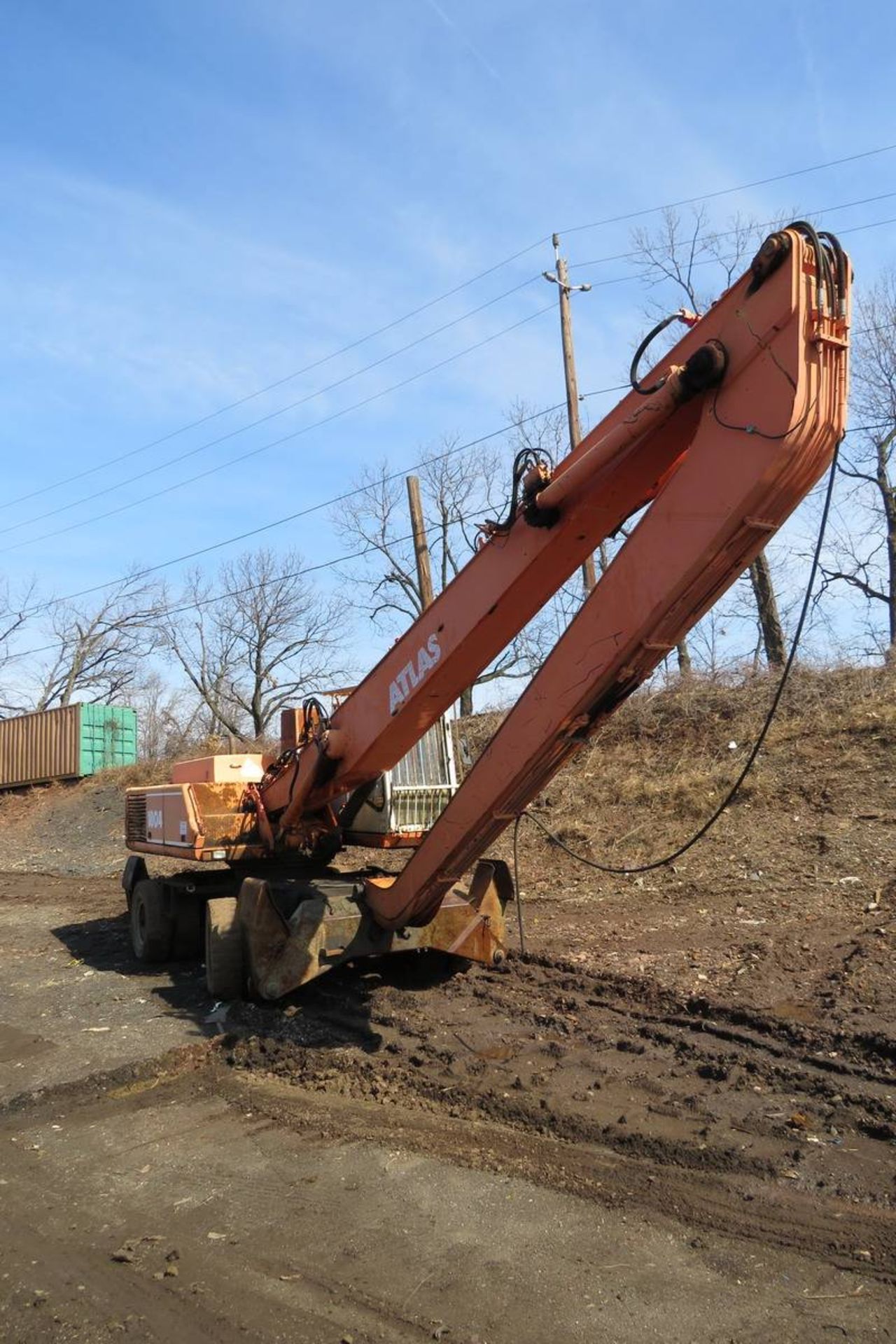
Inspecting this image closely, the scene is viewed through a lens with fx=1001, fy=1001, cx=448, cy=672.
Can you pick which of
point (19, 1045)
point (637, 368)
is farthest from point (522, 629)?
point (19, 1045)

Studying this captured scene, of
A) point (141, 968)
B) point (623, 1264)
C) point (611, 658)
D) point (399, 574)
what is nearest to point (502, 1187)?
point (623, 1264)

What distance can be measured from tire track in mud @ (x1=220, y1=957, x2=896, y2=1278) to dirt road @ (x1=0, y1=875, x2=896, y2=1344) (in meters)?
0.02

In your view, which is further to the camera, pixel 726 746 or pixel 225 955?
pixel 726 746

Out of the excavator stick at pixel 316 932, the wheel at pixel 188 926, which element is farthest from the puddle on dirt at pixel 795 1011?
the wheel at pixel 188 926

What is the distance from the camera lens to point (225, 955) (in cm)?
855

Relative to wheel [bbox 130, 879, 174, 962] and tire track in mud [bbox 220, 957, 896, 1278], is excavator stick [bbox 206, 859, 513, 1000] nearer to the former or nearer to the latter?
tire track in mud [bbox 220, 957, 896, 1278]

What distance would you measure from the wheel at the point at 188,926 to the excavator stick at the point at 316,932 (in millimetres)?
2250

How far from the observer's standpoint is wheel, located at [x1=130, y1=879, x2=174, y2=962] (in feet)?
35.5

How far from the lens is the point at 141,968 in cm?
1079

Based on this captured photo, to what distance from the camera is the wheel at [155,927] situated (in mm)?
10820

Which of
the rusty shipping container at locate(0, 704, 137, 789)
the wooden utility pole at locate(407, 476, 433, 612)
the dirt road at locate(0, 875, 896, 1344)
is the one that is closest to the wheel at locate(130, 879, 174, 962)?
the dirt road at locate(0, 875, 896, 1344)

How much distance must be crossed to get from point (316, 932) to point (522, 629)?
3.02 meters

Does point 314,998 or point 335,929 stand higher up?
point 335,929

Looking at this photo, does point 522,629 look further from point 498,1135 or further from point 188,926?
point 188,926
